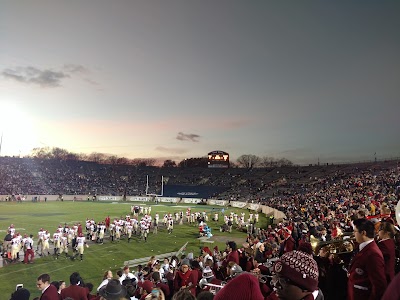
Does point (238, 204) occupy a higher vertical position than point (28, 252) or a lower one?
lower

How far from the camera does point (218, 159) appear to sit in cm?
9112

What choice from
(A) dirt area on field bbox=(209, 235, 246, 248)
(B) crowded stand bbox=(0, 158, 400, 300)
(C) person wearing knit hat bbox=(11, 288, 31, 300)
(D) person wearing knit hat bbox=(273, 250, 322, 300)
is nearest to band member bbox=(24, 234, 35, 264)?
(B) crowded stand bbox=(0, 158, 400, 300)

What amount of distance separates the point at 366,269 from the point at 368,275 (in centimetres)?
7

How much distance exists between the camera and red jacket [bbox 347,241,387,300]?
3.39m

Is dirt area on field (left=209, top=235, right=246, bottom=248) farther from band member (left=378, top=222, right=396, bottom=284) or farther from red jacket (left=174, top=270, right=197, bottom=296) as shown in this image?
→ band member (left=378, top=222, right=396, bottom=284)

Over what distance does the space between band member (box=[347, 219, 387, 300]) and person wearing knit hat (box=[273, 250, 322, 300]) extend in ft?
6.22

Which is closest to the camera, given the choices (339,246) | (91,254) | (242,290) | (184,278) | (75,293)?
(242,290)

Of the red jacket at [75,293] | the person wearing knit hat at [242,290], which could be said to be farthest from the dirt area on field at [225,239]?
the person wearing knit hat at [242,290]

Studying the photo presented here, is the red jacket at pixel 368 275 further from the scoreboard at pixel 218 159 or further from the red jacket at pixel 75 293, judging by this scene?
the scoreboard at pixel 218 159

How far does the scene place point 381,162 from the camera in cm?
5450

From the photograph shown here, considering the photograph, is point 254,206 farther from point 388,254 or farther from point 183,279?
point 388,254

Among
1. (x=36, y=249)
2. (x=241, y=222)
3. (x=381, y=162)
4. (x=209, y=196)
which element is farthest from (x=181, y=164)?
(x=36, y=249)

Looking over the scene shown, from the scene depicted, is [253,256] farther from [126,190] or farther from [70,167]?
[70,167]

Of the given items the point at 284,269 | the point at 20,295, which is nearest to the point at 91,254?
the point at 20,295
